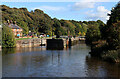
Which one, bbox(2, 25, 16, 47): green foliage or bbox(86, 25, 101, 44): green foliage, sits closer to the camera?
bbox(86, 25, 101, 44): green foliage

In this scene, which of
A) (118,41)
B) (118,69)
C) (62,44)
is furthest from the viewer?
(62,44)

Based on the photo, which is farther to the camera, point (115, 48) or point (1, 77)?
point (115, 48)

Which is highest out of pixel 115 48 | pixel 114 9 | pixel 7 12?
pixel 7 12

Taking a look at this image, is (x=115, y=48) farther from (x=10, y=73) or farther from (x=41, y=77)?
(x=10, y=73)

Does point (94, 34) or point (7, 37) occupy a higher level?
point (94, 34)

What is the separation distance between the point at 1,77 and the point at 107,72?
18655mm

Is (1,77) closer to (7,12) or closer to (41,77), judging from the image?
(41,77)

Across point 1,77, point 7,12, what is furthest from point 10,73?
point 7,12

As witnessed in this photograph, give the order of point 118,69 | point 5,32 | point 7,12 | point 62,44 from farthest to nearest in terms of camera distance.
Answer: point 7,12
point 62,44
point 5,32
point 118,69

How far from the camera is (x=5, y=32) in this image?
88.1m

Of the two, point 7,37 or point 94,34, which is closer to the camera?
point 7,37

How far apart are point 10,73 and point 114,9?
3797 cm

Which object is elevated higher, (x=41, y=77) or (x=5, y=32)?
(x=5, y=32)

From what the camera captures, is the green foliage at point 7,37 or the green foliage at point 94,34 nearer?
the green foliage at point 94,34
